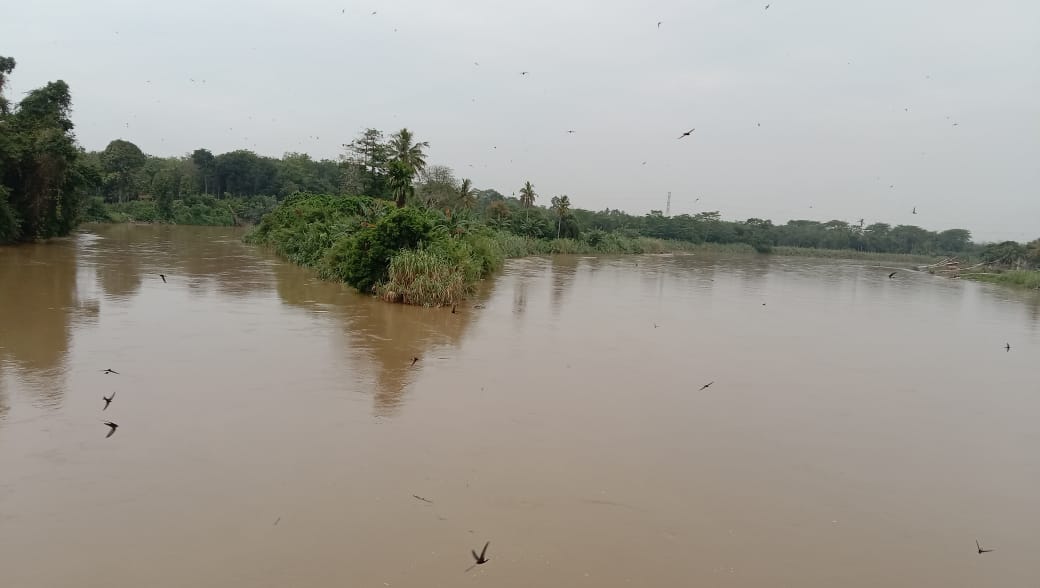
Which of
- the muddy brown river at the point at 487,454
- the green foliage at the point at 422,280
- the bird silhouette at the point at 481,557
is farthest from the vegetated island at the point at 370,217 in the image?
the bird silhouette at the point at 481,557

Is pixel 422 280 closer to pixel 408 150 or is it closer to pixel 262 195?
pixel 408 150

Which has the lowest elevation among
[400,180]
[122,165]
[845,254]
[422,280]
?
[422,280]

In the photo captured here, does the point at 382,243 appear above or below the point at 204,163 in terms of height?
below

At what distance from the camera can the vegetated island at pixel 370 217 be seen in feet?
55.4

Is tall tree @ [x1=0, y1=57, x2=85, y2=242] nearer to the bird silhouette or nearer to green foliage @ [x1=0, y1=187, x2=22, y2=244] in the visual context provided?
green foliage @ [x1=0, y1=187, x2=22, y2=244]

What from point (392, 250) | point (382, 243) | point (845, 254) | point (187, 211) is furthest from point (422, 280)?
point (845, 254)

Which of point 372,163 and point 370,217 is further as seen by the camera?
point 372,163

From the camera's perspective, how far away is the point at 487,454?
6426 mm

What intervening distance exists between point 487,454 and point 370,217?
14478mm

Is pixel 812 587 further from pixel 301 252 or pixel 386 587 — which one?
pixel 301 252

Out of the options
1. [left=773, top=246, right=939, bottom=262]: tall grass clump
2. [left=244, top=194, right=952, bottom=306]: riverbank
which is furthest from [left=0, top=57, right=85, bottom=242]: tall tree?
[left=773, top=246, right=939, bottom=262]: tall grass clump

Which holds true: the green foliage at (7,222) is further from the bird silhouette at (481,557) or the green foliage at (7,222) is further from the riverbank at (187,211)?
the riverbank at (187,211)

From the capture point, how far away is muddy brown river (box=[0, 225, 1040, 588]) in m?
4.51

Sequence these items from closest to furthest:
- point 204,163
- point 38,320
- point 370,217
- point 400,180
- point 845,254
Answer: point 38,320 < point 370,217 < point 400,180 < point 204,163 < point 845,254
